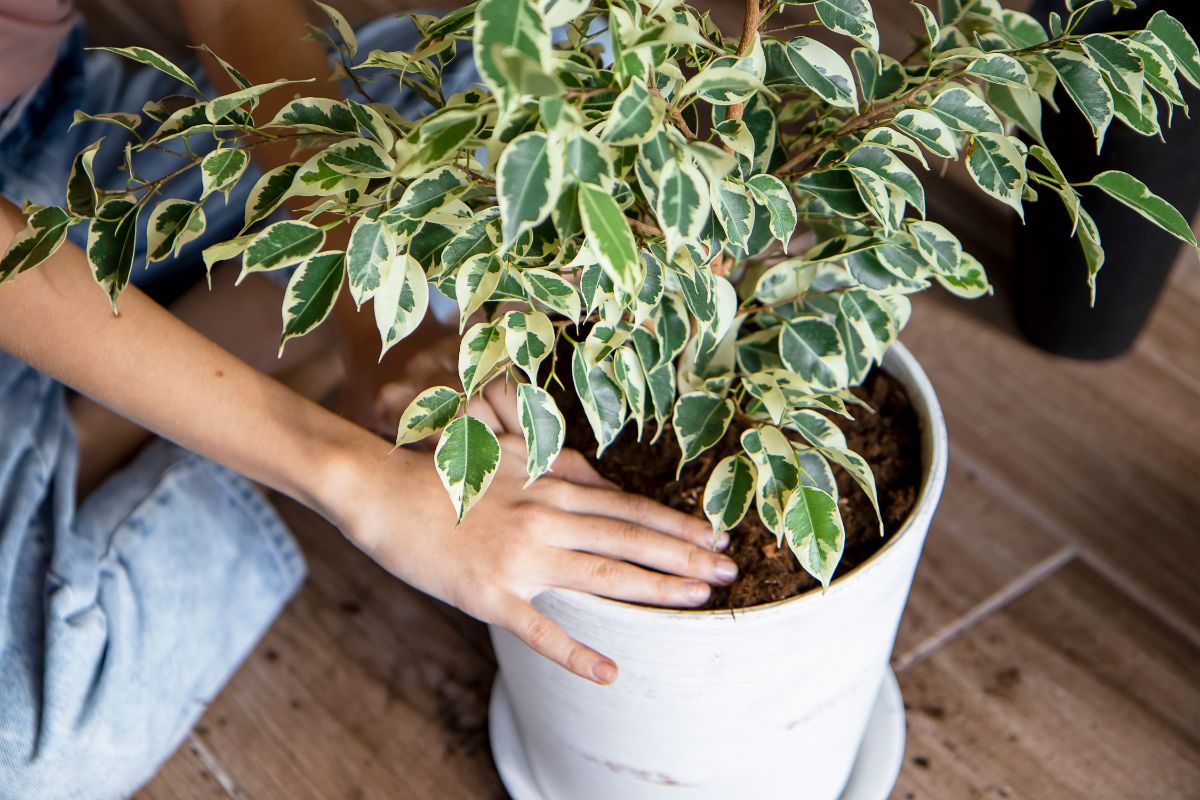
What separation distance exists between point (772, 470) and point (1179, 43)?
0.29 m

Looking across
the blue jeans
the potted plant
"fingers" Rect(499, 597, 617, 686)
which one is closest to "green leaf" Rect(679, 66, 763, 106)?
the potted plant

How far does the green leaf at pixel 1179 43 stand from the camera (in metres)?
0.52

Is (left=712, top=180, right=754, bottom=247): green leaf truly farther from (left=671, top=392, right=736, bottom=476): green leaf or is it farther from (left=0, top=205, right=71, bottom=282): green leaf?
(left=0, top=205, right=71, bottom=282): green leaf

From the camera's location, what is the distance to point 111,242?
1.77 feet

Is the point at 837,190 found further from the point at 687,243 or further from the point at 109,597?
the point at 109,597

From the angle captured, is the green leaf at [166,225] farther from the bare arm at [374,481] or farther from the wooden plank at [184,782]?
the wooden plank at [184,782]

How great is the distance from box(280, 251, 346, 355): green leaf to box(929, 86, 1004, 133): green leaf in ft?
0.98

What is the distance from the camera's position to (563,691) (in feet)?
2.39

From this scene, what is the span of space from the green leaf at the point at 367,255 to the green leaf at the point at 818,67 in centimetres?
21

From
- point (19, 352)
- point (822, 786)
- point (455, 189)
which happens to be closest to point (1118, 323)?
point (822, 786)

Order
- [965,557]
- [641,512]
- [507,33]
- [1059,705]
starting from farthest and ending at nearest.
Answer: [965,557]
[1059,705]
[641,512]
[507,33]

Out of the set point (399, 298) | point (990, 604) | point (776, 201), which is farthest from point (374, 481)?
point (990, 604)

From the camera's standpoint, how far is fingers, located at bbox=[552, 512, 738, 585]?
0.65 metres

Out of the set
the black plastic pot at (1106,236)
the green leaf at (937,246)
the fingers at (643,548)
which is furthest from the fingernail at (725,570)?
the black plastic pot at (1106,236)
